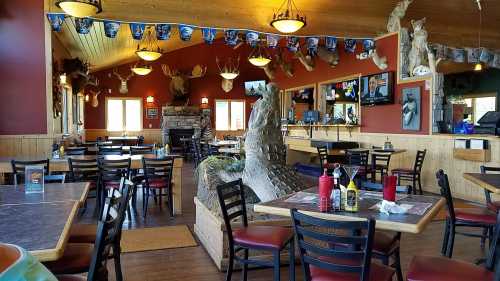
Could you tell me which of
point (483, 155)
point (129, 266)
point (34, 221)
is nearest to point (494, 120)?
point (483, 155)

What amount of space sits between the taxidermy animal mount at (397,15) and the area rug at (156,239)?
647 centimetres

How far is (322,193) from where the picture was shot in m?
2.57

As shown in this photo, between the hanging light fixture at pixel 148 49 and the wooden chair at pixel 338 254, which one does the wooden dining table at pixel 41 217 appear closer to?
the wooden chair at pixel 338 254

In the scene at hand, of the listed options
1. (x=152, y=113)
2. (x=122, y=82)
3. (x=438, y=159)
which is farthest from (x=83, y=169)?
(x=152, y=113)

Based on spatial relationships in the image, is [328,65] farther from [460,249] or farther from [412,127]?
[460,249]

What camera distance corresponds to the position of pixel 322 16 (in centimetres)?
882

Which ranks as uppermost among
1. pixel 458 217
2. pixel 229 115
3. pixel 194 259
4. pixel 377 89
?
pixel 377 89

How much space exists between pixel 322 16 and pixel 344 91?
119 inches

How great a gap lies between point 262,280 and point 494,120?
5331 millimetres

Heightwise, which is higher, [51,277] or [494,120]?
[494,120]

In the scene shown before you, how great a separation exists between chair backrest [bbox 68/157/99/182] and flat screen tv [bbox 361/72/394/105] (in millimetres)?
6244

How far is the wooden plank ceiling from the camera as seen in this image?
25.7 feet

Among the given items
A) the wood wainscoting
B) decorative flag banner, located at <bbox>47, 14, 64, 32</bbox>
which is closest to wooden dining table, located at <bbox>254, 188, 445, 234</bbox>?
the wood wainscoting

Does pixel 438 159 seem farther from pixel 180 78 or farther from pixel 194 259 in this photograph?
pixel 180 78
